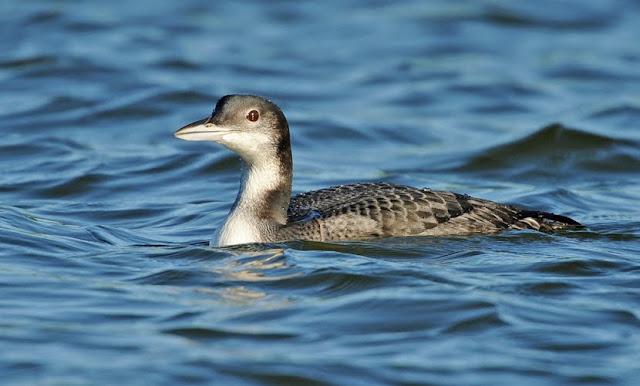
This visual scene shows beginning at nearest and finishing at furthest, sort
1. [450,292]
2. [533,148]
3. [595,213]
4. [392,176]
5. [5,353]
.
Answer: [5,353] → [450,292] → [595,213] → [392,176] → [533,148]

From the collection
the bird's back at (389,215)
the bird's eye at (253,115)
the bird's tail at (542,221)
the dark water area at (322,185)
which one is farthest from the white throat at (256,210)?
the bird's tail at (542,221)

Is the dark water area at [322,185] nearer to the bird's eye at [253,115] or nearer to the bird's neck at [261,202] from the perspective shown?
the bird's neck at [261,202]

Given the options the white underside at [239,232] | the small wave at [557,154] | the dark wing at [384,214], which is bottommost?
the white underside at [239,232]

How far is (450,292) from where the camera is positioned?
37.1 ft

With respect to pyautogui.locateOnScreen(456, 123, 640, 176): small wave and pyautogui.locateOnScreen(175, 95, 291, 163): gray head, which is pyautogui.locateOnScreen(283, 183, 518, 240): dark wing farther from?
pyautogui.locateOnScreen(456, 123, 640, 176): small wave

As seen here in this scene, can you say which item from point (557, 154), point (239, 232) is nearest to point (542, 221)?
point (239, 232)

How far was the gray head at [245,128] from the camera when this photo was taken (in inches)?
488

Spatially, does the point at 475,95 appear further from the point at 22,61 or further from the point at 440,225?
the point at 440,225

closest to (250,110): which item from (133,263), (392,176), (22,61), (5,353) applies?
(133,263)

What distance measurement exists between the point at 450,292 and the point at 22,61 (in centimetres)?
1328

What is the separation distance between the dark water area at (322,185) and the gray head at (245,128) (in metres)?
0.90

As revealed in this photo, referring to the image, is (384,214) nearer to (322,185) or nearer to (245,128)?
(245,128)

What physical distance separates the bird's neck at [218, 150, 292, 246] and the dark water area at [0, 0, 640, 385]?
28 centimetres

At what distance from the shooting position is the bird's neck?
12.6 meters
